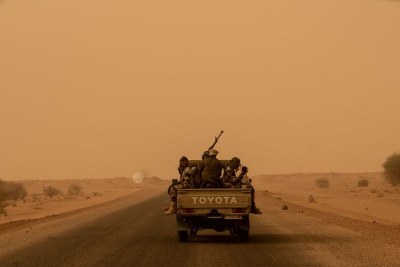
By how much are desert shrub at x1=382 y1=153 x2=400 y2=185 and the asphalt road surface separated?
66.7m

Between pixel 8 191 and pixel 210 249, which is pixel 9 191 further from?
pixel 210 249

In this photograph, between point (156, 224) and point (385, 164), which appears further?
point (385, 164)

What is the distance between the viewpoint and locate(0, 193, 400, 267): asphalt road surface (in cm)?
1335

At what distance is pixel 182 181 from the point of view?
18.4 meters

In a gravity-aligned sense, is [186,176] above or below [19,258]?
above

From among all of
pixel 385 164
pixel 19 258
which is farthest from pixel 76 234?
pixel 385 164

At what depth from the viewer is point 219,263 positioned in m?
12.9

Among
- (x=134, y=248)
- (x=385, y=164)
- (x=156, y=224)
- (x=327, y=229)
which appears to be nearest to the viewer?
(x=134, y=248)

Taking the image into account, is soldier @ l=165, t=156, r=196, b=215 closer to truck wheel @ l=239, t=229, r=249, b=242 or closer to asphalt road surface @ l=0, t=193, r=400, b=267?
asphalt road surface @ l=0, t=193, r=400, b=267

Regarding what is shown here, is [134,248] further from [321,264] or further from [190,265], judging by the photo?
[321,264]

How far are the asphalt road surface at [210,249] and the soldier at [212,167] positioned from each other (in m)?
1.65

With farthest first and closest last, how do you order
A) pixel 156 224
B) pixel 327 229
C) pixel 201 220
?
pixel 156 224
pixel 327 229
pixel 201 220

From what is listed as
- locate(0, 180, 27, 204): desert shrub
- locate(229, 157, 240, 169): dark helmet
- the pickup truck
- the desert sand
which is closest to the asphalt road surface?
the pickup truck

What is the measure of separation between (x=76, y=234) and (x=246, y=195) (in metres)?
6.66
